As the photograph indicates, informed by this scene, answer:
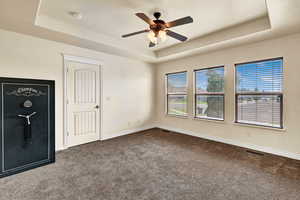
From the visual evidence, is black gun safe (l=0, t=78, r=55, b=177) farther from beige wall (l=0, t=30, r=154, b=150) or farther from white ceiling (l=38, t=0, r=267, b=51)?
white ceiling (l=38, t=0, r=267, b=51)

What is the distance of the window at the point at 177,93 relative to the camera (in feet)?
16.3

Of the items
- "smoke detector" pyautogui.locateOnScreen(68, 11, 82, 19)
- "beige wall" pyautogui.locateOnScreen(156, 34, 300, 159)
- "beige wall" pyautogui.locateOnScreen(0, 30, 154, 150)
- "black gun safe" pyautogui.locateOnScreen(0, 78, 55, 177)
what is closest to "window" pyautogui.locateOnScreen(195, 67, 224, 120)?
"beige wall" pyautogui.locateOnScreen(156, 34, 300, 159)

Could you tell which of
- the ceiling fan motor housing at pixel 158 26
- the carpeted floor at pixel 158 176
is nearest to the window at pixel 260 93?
the carpeted floor at pixel 158 176

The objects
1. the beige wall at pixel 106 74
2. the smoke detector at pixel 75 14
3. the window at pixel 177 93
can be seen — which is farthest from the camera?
the window at pixel 177 93

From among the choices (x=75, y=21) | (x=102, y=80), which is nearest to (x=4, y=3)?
(x=75, y=21)

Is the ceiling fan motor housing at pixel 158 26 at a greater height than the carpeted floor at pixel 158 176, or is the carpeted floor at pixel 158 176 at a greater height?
the ceiling fan motor housing at pixel 158 26

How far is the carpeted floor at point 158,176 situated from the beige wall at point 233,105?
0.37 metres

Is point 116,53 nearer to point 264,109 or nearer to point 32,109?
point 32,109

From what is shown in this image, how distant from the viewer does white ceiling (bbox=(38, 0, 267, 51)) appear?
92.2 inches

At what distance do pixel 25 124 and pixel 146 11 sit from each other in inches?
115

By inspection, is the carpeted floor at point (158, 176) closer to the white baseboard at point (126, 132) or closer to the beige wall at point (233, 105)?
the beige wall at point (233, 105)

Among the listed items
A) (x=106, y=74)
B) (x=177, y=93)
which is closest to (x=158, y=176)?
(x=106, y=74)

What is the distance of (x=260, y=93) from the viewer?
11.1 feet

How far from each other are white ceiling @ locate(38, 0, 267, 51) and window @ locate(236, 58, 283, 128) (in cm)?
119
